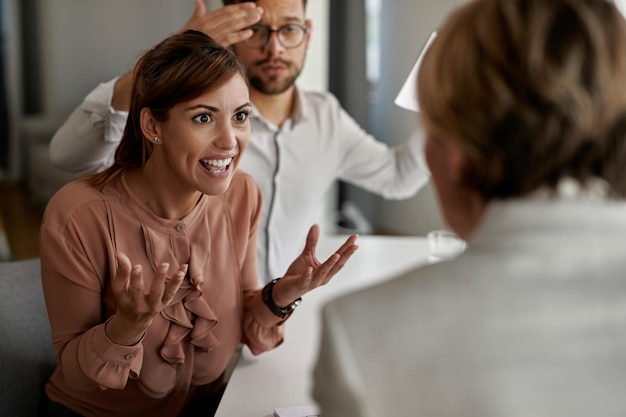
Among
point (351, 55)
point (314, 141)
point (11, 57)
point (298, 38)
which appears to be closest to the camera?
point (298, 38)

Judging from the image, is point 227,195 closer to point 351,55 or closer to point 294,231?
point 294,231

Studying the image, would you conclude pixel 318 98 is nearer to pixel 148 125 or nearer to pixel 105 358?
pixel 148 125

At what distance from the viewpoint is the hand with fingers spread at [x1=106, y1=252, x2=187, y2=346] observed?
1.25 m

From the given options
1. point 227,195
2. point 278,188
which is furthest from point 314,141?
point 227,195

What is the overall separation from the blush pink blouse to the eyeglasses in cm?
54

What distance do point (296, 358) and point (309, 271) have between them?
260 mm

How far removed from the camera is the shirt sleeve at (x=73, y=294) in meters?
1.46

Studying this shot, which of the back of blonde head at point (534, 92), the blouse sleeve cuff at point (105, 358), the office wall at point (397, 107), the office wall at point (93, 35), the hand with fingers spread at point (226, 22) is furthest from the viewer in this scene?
the office wall at point (93, 35)

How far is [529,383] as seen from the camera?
0.84m

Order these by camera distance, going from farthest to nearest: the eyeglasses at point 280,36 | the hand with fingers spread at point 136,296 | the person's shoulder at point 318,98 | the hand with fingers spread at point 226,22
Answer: the person's shoulder at point 318,98, the eyeglasses at point 280,36, the hand with fingers spread at point 226,22, the hand with fingers spread at point 136,296

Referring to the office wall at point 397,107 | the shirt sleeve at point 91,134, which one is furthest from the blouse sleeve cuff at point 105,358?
the office wall at point 397,107

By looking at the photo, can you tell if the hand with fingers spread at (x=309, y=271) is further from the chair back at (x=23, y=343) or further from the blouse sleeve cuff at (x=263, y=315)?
the chair back at (x=23, y=343)

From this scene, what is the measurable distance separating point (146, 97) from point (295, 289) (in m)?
0.46

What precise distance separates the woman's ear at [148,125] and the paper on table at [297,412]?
1.84 feet
